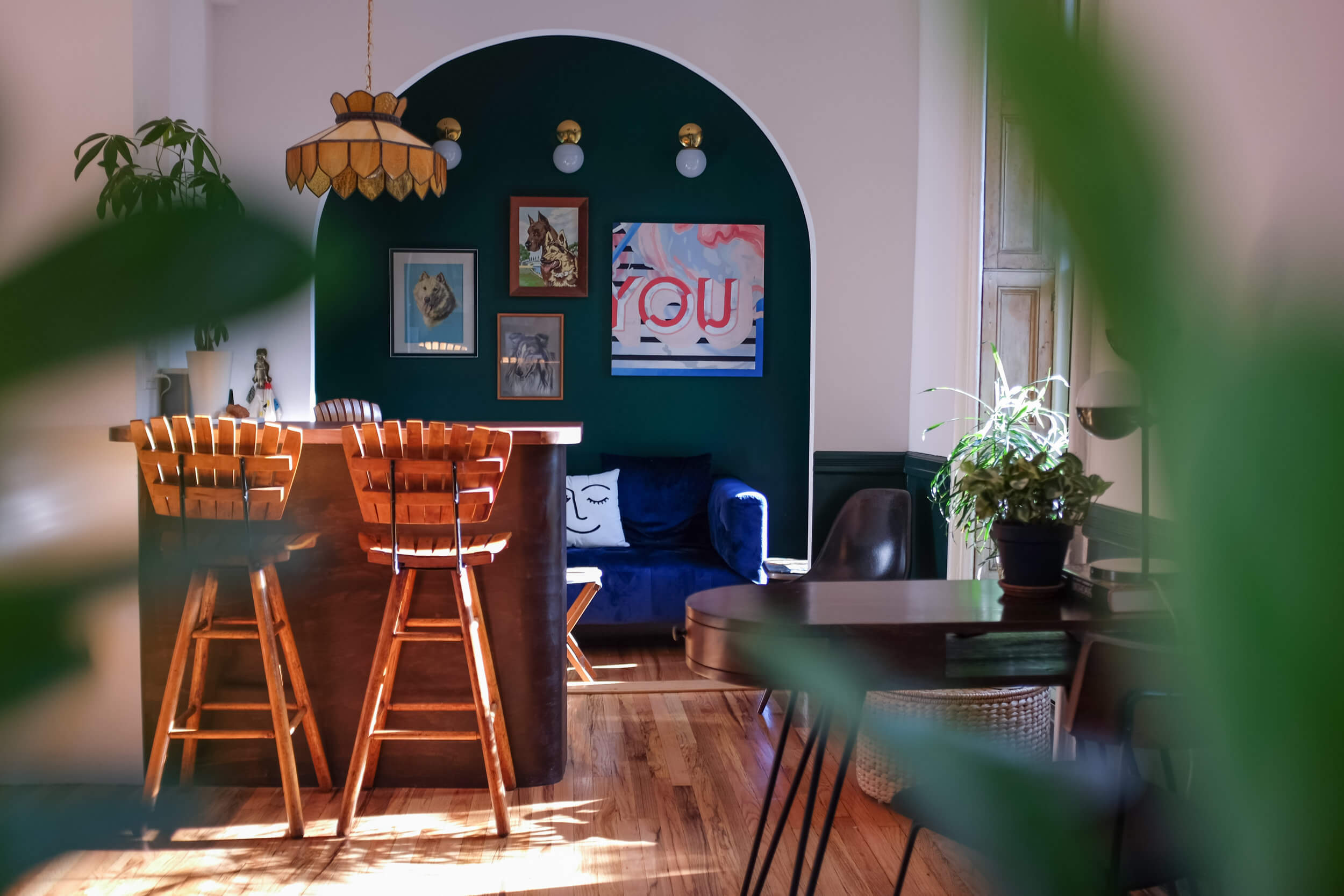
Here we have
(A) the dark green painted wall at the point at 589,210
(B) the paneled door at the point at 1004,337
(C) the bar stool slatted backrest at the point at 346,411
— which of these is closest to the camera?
(B) the paneled door at the point at 1004,337

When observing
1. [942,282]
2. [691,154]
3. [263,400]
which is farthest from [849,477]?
[263,400]

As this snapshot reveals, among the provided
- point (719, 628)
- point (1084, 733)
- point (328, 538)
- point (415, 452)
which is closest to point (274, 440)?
point (415, 452)

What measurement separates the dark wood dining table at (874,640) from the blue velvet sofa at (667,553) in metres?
2.16

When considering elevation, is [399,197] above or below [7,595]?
above

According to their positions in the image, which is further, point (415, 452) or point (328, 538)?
point (328, 538)

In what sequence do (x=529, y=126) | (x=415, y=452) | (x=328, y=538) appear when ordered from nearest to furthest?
(x=415, y=452), (x=328, y=538), (x=529, y=126)

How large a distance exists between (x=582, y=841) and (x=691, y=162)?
3460 millimetres

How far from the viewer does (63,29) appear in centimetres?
46

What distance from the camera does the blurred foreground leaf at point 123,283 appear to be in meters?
0.16

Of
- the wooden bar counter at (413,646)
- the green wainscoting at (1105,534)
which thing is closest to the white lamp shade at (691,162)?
the wooden bar counter at (413,646)

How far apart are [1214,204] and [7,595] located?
0.19m

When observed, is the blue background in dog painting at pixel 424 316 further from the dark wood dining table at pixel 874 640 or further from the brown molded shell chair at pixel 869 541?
the dark wood dining table at pixel 874 640

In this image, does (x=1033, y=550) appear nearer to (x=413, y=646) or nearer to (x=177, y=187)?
(x=413, y=646)

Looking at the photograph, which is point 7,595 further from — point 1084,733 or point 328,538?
point 328,538
